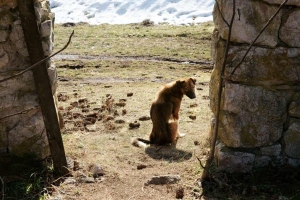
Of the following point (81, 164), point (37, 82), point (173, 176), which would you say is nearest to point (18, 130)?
point (37, 82)

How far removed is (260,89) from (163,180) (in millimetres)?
1660

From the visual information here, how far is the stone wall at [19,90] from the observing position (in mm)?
5078

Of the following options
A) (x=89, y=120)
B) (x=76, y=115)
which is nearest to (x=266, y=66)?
(x=89, y=120)

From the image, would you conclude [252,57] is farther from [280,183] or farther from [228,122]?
[280,183]

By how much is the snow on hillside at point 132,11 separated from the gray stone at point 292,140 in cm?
1508

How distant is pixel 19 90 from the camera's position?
5.32 metres

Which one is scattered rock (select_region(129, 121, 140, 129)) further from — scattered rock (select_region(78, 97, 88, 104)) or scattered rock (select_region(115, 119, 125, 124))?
scattered rock (select_region(78, 97, 88, 104))

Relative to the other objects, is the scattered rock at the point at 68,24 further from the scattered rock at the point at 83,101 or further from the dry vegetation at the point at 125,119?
the scattered rock at the point at 83,101

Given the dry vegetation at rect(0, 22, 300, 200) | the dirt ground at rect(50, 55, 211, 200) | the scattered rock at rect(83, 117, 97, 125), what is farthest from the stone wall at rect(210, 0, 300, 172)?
the scattered rock at rect(83, 117, 97, 125)

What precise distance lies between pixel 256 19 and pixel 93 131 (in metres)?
3.86

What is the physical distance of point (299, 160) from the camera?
17.1ft

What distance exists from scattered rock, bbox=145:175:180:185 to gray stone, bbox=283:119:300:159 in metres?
1.41

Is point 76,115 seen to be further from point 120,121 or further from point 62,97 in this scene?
point 62,97

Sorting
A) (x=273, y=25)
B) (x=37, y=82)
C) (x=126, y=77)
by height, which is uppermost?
(x=273, y=25)
